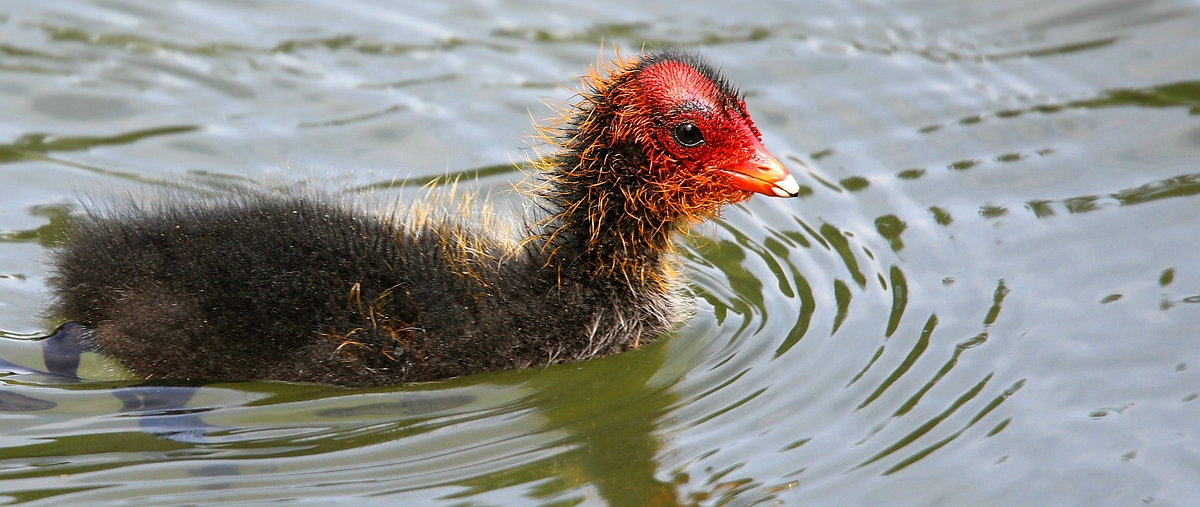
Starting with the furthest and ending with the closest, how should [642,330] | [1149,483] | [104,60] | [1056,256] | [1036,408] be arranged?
[104,60] < [1056,256] < [642,330] < [1036,408] < [1149,483]

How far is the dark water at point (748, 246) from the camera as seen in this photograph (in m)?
4.99

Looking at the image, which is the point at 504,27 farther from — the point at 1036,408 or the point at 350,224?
the point at 1036,408

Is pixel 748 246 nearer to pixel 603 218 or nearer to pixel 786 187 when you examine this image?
pixel 786 187

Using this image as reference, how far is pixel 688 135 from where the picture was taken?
542 cm

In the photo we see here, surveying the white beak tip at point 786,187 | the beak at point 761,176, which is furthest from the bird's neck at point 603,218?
the white beak tip at point 786,187

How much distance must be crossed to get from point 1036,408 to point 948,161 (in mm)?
2436

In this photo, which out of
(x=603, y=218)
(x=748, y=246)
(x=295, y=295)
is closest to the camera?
(x=295, y=295)

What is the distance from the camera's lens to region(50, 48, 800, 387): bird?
5141 millimetres

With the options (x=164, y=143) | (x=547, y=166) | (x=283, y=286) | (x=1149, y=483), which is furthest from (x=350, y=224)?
(x=1149, y=483)

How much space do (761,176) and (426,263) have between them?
1.45 meters

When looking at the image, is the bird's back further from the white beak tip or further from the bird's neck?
the white beak tip

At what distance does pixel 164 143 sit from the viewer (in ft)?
24.2

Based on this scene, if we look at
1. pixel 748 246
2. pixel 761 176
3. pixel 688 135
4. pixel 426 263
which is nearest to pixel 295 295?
pixel 426 263

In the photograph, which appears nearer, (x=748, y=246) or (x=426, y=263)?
(x=426, y=263)
